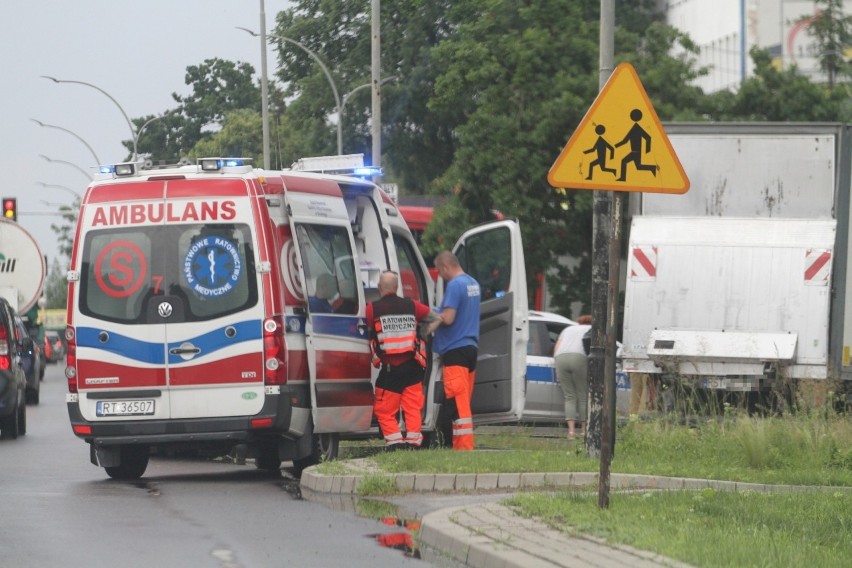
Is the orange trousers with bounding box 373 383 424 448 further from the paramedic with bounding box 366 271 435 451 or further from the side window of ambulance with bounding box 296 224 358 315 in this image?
the side window of ambulance with bounding box 296 224 358 315

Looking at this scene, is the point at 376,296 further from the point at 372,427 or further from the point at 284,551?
the point at 284,551

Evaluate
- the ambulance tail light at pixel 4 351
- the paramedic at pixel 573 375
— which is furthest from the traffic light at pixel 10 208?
the paramedic at pixel 573 375

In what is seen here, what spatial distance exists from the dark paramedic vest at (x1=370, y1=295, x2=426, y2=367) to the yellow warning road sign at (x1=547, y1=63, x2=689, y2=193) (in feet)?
15.1

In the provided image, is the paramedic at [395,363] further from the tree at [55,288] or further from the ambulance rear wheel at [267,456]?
the tree at [55,288]

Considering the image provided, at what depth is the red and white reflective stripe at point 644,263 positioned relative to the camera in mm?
20469

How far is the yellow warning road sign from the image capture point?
10445 millimetres

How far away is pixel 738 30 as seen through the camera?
72.0 m

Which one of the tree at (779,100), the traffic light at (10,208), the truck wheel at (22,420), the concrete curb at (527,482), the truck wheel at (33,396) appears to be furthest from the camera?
the tree at (779,100)

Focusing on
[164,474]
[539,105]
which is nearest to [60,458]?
[164,474]

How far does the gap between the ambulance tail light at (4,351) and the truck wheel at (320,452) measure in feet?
23.1

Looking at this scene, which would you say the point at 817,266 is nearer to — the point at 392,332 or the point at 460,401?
the point at 460,401

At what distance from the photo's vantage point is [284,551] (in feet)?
31.0

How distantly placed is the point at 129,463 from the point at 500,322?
363cm

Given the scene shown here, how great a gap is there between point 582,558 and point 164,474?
7760 mm
